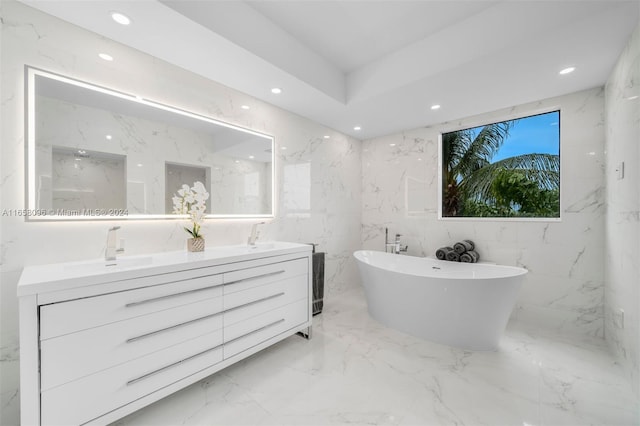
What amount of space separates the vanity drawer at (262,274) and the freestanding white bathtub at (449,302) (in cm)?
84

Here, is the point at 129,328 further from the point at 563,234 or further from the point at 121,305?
the point at 563,234

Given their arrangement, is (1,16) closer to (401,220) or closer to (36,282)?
(36,282)

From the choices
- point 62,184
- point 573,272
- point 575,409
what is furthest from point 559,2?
point 62,184

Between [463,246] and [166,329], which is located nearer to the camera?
[166,329]

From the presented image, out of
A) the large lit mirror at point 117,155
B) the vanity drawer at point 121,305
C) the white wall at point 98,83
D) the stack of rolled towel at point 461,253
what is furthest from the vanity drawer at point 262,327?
the stack of rolled towel at point 461,253

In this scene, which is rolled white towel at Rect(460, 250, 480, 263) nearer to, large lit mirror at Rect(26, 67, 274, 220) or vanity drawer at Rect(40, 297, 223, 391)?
large lit mirror at Rect(26, 67, 274, 220)

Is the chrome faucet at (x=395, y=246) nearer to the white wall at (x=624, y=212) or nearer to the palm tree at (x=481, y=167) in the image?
the palm tree at (x=481, y=167)

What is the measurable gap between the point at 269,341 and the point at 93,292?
1248 millimetres

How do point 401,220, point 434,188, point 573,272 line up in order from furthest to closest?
point 401,220, point 434,188, point 573,272

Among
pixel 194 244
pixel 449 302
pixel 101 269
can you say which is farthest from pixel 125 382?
pixel 449 302

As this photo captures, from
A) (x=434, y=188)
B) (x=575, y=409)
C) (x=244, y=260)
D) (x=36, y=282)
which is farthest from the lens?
(x=434, y=188)

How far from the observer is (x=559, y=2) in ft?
5.15

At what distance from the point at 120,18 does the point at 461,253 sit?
3.60 meters

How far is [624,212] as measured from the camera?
73.2 inches
